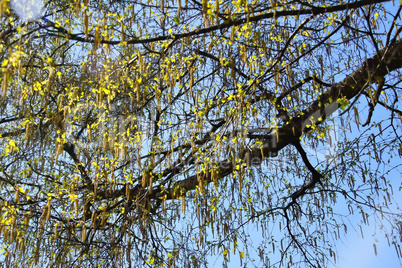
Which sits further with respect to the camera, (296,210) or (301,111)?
(296,210)

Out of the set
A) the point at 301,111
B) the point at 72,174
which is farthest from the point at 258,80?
the point at 72,174

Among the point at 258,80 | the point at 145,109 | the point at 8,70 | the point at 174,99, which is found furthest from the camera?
the point at 145,109

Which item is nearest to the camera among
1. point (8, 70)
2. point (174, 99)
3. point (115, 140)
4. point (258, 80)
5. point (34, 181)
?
point (8, 70)

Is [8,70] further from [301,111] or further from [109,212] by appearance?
[301,111]

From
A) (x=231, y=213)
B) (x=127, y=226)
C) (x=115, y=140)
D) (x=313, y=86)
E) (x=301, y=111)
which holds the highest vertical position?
(x=313, y=86)

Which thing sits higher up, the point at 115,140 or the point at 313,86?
the point at 313,86

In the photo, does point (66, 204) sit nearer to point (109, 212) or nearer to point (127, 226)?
point (109, 212)

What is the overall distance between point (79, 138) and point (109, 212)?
1305 mm

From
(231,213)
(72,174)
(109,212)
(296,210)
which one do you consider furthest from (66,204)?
(296,210)

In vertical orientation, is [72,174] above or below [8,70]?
above

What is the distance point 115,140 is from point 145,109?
856 mm

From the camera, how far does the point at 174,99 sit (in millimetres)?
4254

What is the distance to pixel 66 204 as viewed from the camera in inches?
168

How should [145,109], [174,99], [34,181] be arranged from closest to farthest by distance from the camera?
[174,99] → [145,109] → [34,181]
